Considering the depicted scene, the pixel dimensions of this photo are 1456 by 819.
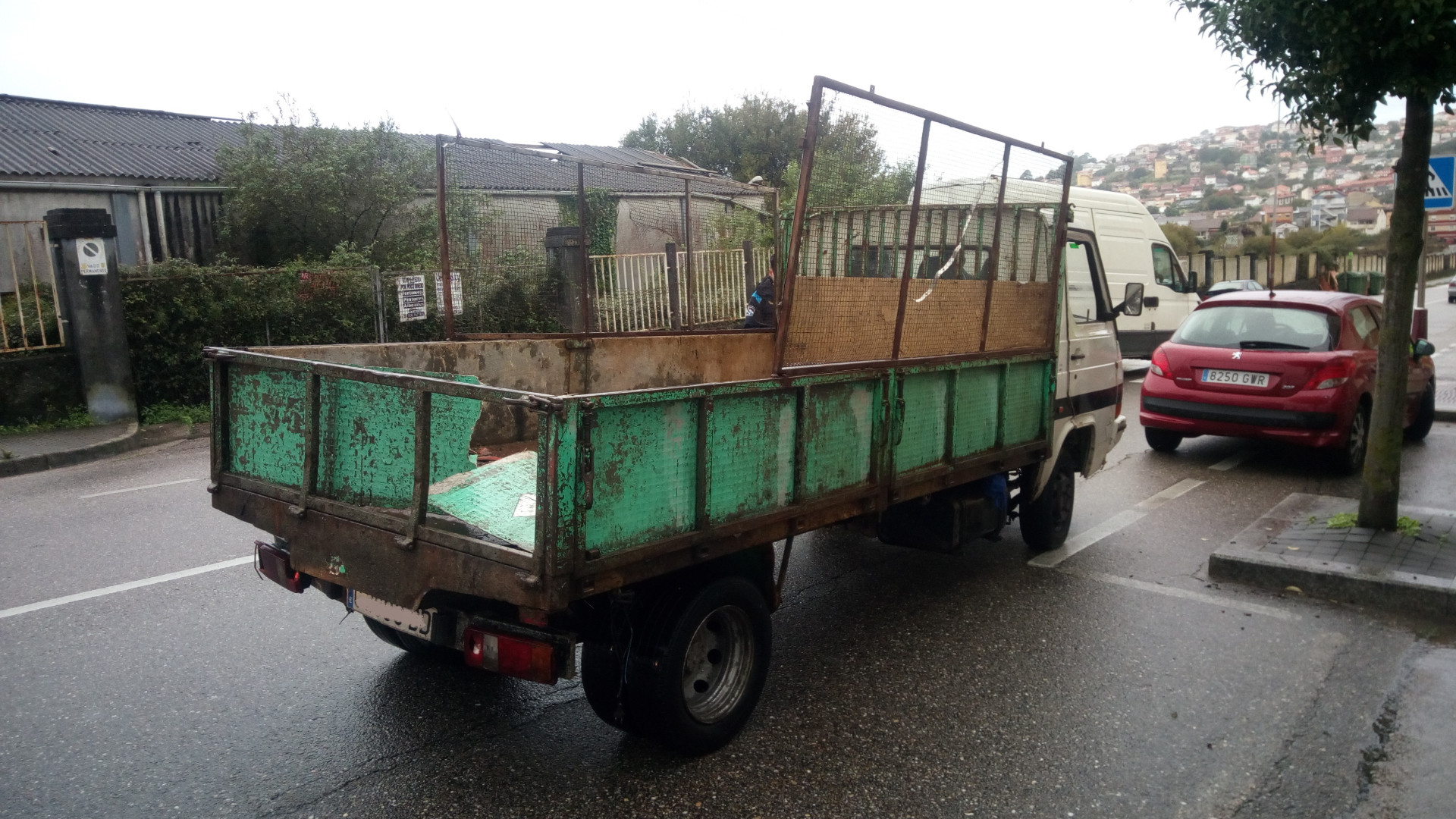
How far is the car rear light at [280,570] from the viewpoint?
3.76 m

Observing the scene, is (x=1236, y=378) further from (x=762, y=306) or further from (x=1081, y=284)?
(x=762, y=306)

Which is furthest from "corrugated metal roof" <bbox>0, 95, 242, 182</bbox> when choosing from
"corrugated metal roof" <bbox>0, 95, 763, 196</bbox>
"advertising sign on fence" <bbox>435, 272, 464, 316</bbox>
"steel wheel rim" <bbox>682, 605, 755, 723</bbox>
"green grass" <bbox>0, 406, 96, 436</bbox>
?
"steel wheel rim" <bbox>682, 605, 755, 723</bbox>

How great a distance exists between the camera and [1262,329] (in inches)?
344

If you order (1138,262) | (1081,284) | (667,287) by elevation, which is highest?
(1138,262)

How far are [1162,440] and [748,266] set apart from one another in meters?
9.00

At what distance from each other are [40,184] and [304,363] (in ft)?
54.4

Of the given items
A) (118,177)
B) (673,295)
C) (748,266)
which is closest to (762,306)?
(673,295)

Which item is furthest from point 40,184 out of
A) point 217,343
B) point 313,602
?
point 313,602

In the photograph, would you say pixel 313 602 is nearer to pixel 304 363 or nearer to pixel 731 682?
pixel 304 363

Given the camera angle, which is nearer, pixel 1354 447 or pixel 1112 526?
pixel 1112 526

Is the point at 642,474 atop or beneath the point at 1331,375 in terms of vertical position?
atop

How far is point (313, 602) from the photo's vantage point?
513 centimetres

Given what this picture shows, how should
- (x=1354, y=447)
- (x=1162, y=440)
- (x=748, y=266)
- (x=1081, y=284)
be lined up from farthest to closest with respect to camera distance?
(x=748, y=266)
(x=1162, y=440)
(x=1354, y=447)
(x=1081, y=284)

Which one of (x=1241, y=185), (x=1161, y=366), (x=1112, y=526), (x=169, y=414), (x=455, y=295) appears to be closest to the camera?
(x=1112, y=526)
